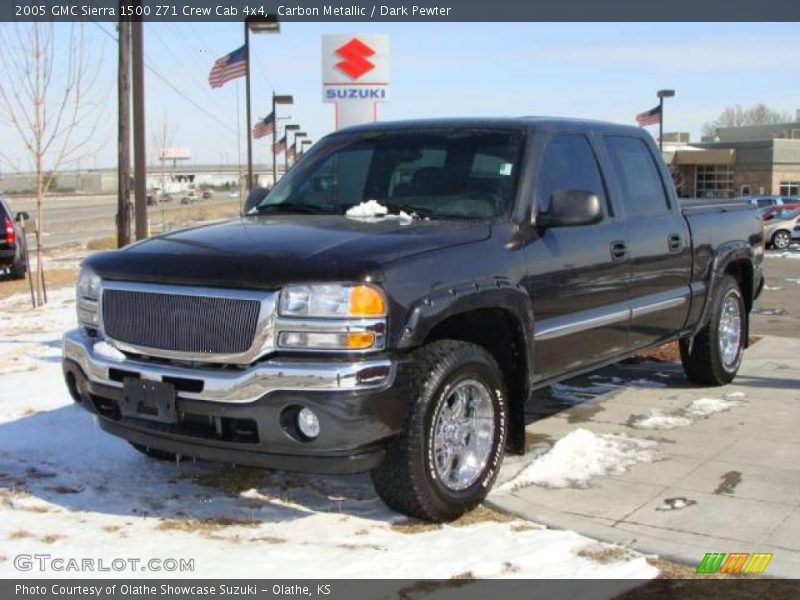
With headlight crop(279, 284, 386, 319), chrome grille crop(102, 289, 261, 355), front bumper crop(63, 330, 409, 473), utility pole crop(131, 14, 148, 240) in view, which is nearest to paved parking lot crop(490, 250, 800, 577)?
front bumper crop(63, 330, 409, 473)

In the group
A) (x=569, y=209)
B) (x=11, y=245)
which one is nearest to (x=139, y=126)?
(x=11, y=245)

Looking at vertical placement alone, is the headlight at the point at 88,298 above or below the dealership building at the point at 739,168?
below

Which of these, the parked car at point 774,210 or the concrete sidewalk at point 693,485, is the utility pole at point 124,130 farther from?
the parked car at point 774,210

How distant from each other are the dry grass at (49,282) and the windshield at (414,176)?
33.5 ft

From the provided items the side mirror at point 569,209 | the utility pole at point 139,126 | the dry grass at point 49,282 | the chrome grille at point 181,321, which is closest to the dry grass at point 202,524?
the chrome grille at point 181,321

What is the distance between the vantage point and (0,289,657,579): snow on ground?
393 cm

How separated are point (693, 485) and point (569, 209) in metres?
1.67

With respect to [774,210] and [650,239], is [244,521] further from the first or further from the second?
[774,210]

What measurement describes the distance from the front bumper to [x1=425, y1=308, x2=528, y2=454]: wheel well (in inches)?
28.8

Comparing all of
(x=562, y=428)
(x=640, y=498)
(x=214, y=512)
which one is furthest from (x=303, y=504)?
(x=562, y=428)

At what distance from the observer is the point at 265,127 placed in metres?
34.4

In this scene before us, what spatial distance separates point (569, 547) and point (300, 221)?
215 centimetres

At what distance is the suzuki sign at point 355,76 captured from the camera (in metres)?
10.6

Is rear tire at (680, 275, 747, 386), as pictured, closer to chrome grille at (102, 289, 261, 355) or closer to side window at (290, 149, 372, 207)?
side window at (290, 149, 372, 207)
